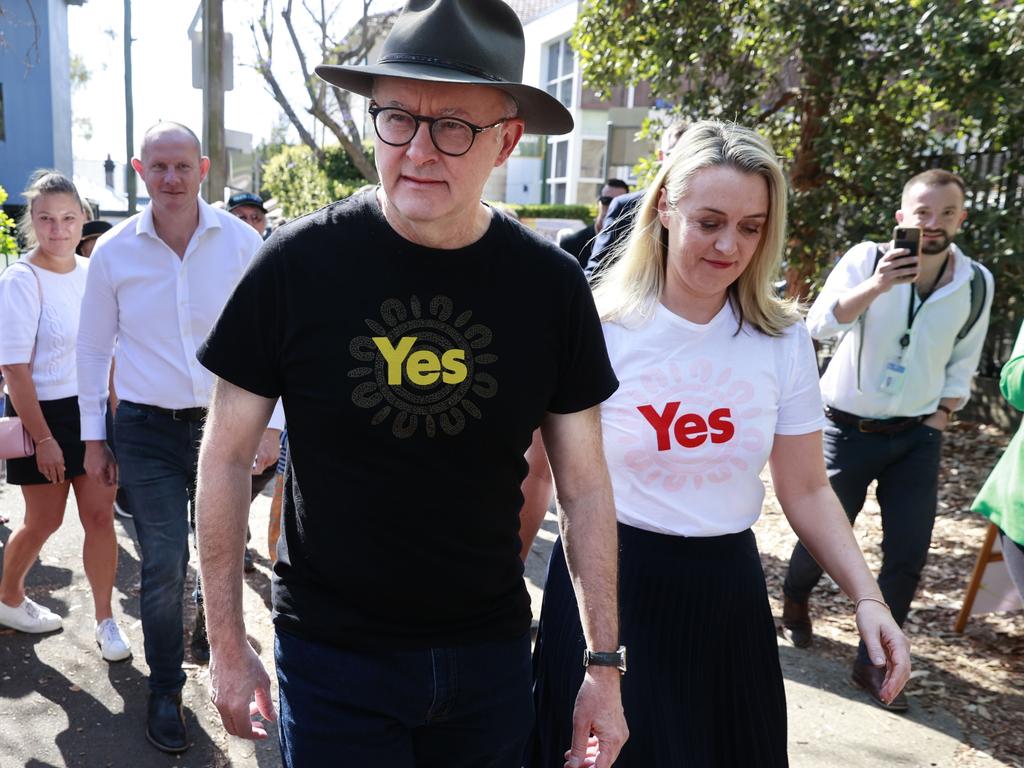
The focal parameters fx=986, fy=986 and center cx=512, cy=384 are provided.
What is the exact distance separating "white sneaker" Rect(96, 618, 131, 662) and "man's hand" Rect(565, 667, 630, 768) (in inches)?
118

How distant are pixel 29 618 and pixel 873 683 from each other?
393 centimetres

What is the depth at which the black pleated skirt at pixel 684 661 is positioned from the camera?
95.7 inches

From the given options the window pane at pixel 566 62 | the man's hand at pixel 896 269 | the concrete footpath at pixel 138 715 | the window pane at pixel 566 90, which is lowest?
the concrete footpath at pixel 138 715

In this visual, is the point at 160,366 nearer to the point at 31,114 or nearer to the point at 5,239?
the point at 5,239

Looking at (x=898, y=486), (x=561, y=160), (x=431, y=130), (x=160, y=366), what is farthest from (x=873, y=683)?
(x=561, y=160)

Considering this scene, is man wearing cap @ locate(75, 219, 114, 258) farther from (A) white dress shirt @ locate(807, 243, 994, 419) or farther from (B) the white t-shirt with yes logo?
(B) the white t-shirt with yes logo

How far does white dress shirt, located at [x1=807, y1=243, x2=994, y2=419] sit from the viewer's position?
442cm

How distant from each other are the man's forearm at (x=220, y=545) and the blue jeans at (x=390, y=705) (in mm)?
127

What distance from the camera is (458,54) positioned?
1.92 meters

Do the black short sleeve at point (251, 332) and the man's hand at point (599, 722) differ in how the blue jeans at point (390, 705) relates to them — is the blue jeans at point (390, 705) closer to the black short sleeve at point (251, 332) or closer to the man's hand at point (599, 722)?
the man's hand at point (599, 722)

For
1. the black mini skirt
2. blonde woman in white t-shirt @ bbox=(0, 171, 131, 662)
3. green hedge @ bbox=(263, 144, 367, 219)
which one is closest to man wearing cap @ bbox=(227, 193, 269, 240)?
blonde woman in white t-shirt @ bbox=(0, 171, 131, 662)

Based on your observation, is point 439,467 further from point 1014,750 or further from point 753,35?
Result: point 753,35

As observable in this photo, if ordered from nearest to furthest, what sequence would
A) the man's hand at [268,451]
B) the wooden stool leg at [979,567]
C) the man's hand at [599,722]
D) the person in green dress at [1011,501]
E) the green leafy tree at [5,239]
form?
1. the man's hand at [599,722]
2. the person in green dress at [1011,501]
3. the man's hand at [268,451]
4. the wooden stool leg at [979,567]
5. the green leafy tree at [5,239]

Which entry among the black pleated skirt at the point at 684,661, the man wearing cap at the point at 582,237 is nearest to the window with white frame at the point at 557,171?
the man wearing cap at the point at 582,237
